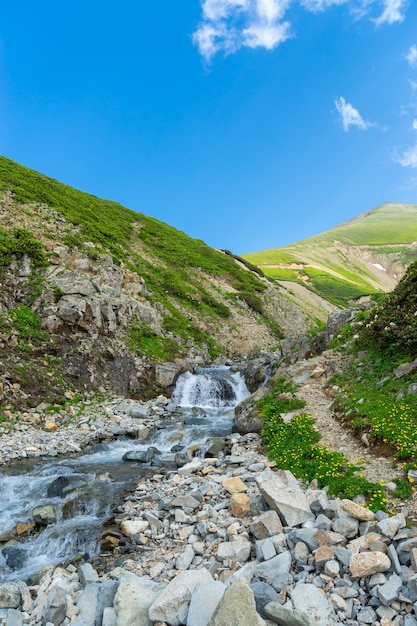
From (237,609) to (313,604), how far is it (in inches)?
56.1

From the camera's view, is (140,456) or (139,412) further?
(139,412)

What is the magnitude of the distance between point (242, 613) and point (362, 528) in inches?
135

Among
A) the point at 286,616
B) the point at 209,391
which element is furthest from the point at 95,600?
the point at 209,391

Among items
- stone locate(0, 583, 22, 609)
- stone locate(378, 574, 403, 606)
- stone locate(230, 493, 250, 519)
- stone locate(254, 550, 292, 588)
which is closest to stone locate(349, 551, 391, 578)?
stone locate(378, 574, 403, 606)

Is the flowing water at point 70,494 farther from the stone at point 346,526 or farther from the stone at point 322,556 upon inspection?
the stone at point 346,526

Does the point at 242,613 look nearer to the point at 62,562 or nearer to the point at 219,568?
the point at 219,568

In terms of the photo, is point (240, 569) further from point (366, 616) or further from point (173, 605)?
point (366, 616)

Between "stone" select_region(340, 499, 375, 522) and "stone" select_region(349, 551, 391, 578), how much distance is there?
119 cm

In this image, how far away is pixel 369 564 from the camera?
5883 millimetres

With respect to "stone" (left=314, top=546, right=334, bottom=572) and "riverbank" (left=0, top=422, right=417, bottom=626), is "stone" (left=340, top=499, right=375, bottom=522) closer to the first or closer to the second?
"riverbank" (left=0, top=422, right=417, bottom=626)

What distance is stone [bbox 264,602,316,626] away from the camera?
5035 millimetres

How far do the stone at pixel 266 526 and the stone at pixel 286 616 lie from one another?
2.29m

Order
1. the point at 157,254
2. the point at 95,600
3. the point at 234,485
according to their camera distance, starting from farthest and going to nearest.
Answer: the point at 157,254, the point at 234,485, the point at 95,600

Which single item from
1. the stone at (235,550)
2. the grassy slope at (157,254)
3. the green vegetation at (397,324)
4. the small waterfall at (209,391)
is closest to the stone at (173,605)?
the stone at (235,550)
